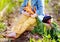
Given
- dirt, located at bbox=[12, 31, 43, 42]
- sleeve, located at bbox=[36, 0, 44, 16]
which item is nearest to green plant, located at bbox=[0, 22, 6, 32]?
dirt, located at bbox=[12, 31, 43, 42]

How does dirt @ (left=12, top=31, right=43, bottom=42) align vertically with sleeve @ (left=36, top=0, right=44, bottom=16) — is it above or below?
below

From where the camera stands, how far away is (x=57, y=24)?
3918 millimetres

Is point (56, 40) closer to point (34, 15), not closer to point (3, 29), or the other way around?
point (34, 15)

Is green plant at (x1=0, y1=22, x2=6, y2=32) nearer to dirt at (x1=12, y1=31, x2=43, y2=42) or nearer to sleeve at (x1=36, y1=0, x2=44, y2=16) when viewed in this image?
dirt at (x1=12, y1=31, x2=43, y2=42)

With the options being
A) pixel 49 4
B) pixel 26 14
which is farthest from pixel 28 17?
pixel 49 4

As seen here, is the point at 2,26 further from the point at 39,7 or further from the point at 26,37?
the point at 39,7

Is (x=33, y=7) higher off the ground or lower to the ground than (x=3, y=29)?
higher

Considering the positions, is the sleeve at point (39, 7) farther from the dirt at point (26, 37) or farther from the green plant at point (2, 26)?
the green plant at point (2, 26)

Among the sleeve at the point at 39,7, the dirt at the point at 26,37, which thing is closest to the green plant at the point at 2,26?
the dirt at the point at 26,37

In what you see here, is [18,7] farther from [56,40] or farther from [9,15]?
[56,40]

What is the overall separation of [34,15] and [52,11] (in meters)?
0.23

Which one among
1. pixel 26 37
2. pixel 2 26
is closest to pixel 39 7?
pixel 26 37

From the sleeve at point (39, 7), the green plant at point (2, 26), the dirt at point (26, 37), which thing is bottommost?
the dirt at point (26, 37)

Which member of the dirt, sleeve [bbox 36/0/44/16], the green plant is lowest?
the dirt
